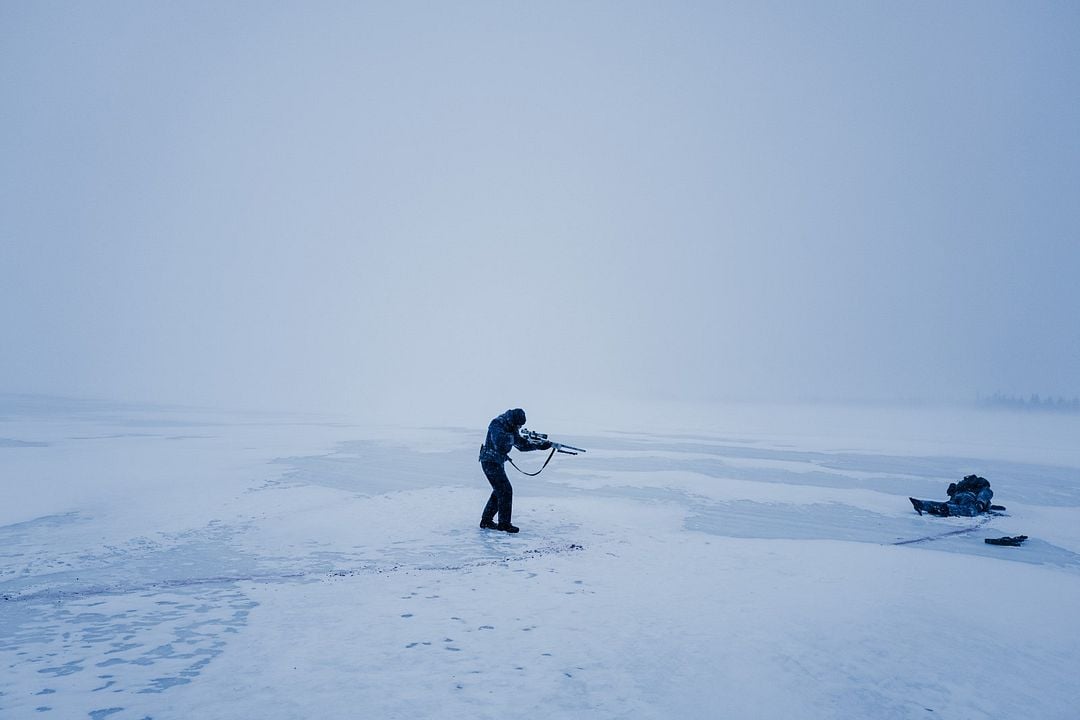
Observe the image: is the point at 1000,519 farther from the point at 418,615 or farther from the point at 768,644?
the point at 418,615

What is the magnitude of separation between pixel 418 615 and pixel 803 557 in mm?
5676

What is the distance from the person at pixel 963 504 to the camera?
11.7 meters

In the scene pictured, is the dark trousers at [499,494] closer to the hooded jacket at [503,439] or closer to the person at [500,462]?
the person at [500,462]

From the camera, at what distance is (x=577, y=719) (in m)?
3.64

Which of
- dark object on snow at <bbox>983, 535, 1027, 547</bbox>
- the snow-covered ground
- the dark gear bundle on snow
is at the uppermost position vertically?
the dark gear bundle on snow

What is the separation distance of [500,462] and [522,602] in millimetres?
3488

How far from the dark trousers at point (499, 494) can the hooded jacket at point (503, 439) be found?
132 millimetres

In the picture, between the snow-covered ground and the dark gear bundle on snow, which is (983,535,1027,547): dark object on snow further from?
the dark gear bundle on snow

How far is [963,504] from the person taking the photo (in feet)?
38.8

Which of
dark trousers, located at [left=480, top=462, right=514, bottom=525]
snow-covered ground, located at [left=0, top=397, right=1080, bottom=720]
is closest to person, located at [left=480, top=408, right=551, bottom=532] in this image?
dark trousers, located at [left=480, top=462, right=514, bottom=525]

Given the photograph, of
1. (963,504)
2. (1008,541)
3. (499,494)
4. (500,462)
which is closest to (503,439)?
(500,462)

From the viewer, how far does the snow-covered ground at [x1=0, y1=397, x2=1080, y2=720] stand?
4008 mm

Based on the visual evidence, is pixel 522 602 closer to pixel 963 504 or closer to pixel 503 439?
pixel 503 439

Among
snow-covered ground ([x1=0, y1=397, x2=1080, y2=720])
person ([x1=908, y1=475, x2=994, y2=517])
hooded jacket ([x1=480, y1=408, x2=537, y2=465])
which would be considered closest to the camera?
snow-covered ground ([x1=0, y1=397, x2=1080, y2=720])
